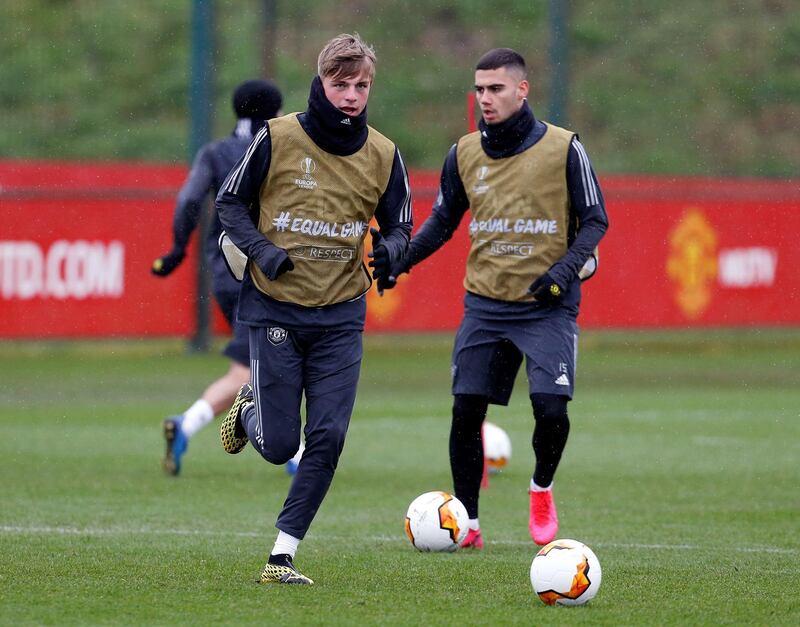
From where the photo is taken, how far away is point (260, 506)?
9.33 meters

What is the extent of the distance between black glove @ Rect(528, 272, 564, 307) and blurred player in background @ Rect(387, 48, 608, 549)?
76mm

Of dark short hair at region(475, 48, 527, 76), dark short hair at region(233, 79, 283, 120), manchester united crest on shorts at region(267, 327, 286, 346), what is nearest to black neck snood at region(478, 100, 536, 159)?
dark short hair at region(475, 48, 527, 76)

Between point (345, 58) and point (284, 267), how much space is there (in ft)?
2.87

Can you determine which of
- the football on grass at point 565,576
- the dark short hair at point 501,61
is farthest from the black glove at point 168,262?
the football on grass at point 565,576

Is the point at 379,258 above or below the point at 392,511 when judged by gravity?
above

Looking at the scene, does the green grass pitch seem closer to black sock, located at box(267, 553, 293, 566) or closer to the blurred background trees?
black sock, located at box(267, 553, 293, 566)

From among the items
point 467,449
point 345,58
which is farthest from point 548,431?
point 345,58

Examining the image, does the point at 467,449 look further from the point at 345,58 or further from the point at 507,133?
the point at 345,58

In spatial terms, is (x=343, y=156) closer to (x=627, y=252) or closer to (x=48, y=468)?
(x=48, y=468)

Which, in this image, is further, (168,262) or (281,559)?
(168,262)

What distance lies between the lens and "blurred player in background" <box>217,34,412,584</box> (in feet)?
21.7

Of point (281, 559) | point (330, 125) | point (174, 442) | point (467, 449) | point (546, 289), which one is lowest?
point (174, 442)

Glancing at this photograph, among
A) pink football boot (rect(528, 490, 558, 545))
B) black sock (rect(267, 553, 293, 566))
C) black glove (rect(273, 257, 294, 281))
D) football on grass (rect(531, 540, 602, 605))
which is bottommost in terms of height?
pink football boot (rect(528, 490, 558, 545))

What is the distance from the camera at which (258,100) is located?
10109mm
